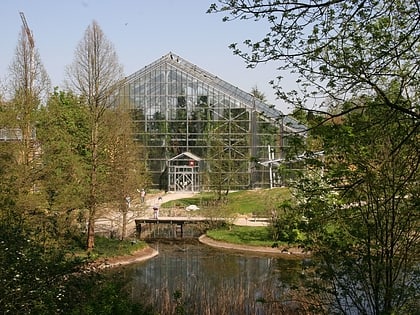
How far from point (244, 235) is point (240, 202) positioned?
758cm

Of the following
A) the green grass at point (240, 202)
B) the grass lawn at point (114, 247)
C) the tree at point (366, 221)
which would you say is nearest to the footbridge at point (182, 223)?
the green grass at point (240, 202)

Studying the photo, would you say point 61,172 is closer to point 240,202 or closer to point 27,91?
point 27,91

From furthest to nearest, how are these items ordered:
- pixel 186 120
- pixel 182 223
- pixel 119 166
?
pixel 186 120
pixel 182 223
pixel 119 166

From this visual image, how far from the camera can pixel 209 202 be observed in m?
28.4

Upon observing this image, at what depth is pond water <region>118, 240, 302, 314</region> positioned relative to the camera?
10.9 metres

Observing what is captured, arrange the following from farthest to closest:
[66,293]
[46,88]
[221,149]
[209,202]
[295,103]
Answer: [221,149]
[209,202]
[46,88]
[66,293]
[295,103]

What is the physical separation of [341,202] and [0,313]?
368cm

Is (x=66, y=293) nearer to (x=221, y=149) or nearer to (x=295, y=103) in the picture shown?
(x=295, y=103)

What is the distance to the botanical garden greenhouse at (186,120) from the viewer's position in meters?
37.0

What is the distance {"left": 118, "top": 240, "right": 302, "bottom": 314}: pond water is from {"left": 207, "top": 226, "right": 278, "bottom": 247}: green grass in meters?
0.99

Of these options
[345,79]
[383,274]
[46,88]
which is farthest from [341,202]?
[46,88]

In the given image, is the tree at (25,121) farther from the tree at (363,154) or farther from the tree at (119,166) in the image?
the tree at (363,154)

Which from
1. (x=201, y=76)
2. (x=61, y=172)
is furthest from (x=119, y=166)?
(x=201, y=76)

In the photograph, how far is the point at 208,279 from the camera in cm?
1644
